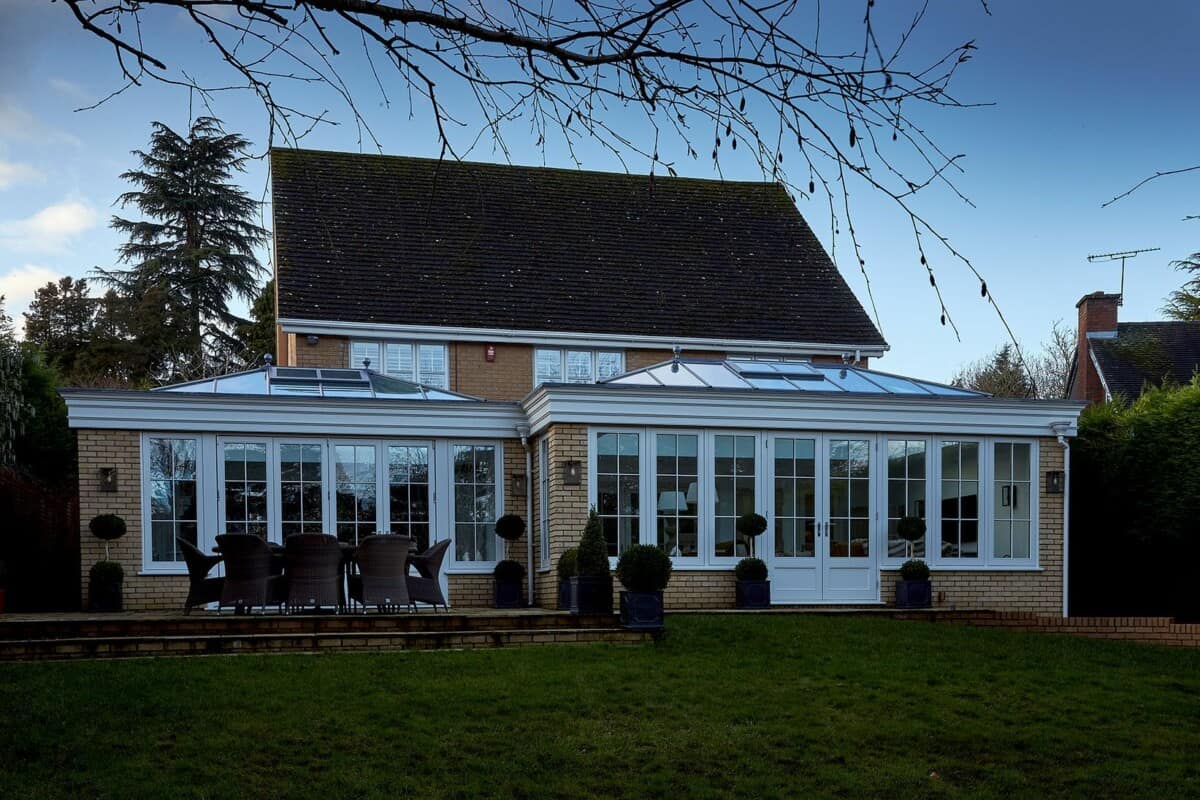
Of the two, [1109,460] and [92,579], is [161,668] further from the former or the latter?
[1109,460]

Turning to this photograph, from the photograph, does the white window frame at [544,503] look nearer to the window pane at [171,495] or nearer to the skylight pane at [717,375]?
the skylight pane at [717,375]

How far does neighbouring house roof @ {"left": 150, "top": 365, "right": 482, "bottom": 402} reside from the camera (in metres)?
16.4

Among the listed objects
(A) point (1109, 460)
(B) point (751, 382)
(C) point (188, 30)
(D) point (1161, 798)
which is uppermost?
(C) point (188, 30)

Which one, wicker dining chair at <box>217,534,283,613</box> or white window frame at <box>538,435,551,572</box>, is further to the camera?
white window frame at <box>538,435,551,572</box>

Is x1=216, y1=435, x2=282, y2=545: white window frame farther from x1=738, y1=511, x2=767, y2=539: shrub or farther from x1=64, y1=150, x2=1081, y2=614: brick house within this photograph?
x1=738, y1=511, x2=767, y2=539: shrub

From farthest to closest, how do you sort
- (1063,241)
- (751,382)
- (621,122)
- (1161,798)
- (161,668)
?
(751,382), (161,668), (1161,798), (1063,241), (621,122)

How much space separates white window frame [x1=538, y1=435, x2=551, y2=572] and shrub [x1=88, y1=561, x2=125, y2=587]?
528cm

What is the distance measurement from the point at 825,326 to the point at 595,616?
10898 mm

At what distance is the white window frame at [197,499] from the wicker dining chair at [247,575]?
8.78 ft

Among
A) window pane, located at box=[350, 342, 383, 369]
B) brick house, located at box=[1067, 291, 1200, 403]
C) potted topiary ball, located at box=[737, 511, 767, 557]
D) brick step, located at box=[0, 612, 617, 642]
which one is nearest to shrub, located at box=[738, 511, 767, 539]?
potted topiary ball, located at box=[737, 511, 767, 557]

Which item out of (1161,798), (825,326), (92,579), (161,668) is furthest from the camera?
(825,326)

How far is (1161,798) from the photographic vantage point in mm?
7562

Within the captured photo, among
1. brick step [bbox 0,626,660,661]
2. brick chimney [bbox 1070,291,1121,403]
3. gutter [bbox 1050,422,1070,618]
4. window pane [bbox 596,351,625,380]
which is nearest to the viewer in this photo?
brick step [bbox 0,626,660,661]

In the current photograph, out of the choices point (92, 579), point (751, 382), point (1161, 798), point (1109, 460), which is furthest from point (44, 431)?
point (1161, 798)
